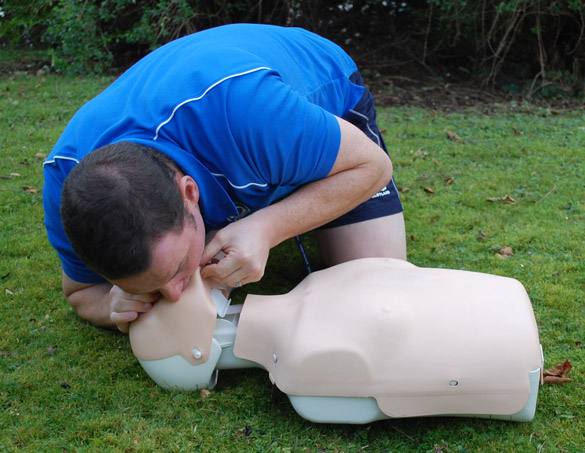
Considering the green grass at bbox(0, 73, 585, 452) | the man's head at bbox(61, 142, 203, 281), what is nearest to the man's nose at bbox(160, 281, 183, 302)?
the man's head at bbox(61, 142, 203, 281)

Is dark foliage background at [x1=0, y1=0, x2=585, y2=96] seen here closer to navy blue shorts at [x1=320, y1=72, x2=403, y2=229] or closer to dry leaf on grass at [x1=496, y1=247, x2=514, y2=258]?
dry leaf on grass at [x1=496, y1=247, x2=514, y2=258]

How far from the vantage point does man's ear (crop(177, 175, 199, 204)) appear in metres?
1.79

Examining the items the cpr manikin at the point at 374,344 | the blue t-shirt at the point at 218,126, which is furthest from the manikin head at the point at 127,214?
the cpr manikin at the point at 374,344

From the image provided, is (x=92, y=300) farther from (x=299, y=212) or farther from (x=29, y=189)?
(x=29, y=189)

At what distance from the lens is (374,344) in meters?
1.80

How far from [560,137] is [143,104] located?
11.8 feet

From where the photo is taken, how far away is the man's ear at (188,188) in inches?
70.6

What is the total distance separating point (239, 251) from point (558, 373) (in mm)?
1098

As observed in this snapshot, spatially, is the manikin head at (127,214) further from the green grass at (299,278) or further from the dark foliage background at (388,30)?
the dark foliage background at (388,30)

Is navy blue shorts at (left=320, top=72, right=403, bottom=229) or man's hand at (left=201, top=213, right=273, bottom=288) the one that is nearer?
man's hand at (left=201, top=213, right=273, bottom=288)

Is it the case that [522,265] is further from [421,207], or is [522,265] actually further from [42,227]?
[42,227]

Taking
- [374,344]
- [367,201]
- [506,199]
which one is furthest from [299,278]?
[506,199]

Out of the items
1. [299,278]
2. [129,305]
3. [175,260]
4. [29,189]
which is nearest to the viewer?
[175,260]

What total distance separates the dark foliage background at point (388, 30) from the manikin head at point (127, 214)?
185 inches
